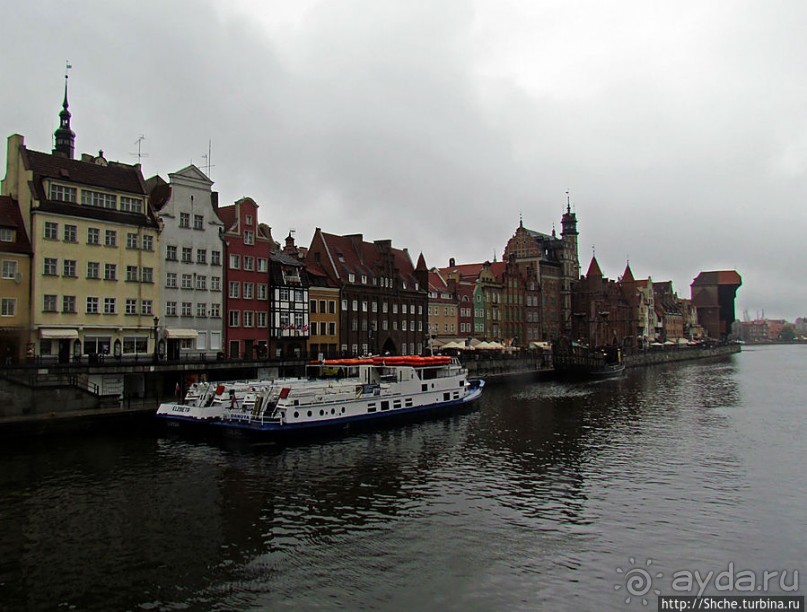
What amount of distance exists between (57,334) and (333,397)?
25262 mm

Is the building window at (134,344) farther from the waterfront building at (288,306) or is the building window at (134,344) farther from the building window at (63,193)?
the waterfront building at (288,306)

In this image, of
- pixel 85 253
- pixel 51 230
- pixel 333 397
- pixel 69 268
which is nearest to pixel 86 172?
pixel 51 230

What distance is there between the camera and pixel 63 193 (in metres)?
57.8

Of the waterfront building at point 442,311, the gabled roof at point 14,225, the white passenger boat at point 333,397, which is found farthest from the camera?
the waterfront building at point 442,311

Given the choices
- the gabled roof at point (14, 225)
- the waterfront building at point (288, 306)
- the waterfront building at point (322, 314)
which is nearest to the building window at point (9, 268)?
the gabled roof at point (14, 225)

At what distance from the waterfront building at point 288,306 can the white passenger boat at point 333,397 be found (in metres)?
13.5

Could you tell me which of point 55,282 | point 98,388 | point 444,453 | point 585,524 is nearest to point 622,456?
point 444,453

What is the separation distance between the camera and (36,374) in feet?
155

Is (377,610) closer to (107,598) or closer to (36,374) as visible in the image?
(107,598)

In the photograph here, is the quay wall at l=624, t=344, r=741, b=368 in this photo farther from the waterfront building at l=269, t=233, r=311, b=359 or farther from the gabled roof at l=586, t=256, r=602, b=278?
the waterfront building at l=269, t=233, r=311, b=359

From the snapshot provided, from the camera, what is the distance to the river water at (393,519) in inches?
824

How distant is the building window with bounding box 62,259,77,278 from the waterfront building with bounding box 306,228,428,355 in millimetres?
33956
